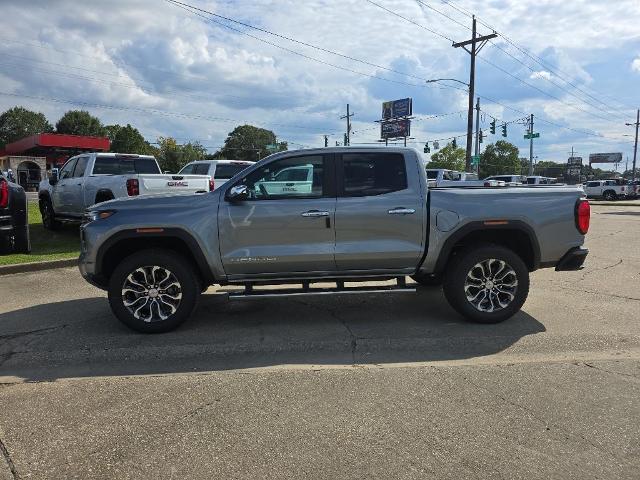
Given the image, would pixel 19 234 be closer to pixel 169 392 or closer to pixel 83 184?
pixel 169 392

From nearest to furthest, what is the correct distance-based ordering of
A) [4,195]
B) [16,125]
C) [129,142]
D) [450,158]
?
[4,195] → [129,142] → [450,158] → [16,125]

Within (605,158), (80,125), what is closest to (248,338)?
(80,125)

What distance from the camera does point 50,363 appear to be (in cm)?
473

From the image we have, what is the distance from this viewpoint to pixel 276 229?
5453mm

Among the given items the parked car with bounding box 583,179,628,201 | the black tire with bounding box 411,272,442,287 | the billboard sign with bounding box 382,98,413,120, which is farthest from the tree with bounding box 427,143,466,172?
the black tire with bounding box 411,272,442,287

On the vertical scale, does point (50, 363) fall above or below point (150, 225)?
below

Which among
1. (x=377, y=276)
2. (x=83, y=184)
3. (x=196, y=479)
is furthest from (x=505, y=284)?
(x=83, y=184)

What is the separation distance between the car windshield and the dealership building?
4296 cm

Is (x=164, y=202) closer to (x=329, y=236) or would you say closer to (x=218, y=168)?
(x=329, y=236)

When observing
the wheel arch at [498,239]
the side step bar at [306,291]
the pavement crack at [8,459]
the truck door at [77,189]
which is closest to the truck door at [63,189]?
the truck door at [77,189]

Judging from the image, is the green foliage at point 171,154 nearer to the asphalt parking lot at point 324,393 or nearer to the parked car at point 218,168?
the parked car at point 218,168

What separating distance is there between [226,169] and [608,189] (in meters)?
43.1

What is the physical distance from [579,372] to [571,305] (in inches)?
96.2

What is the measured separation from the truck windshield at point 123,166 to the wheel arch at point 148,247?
678 centimetres
